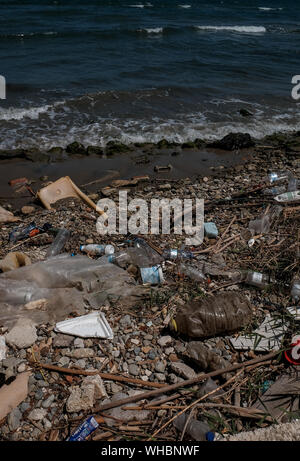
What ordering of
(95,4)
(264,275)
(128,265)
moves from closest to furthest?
(264,275) < (128,265) < (95,4)

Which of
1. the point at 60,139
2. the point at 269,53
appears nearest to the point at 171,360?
the point at 60,139

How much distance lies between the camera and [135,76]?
35.0 ft

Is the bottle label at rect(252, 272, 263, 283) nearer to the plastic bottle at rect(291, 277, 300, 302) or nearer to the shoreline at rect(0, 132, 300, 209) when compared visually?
the plastic bottle at rect(291, 277, 300, 302)

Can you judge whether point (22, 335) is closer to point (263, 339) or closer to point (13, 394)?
point (13, 394)

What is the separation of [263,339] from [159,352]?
79 cm

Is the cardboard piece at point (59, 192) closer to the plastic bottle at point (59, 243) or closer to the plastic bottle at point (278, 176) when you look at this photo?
the plastic bottle at point (59, 243)

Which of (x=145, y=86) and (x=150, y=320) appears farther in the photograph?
(x=145, y=86)

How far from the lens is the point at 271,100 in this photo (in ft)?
31.1

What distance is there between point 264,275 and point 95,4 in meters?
22.7

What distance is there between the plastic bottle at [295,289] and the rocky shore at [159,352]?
0.19 ft

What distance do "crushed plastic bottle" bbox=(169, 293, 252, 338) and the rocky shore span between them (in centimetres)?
6

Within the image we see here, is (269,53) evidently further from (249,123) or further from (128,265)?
(128,265)

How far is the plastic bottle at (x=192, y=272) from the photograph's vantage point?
338 cm

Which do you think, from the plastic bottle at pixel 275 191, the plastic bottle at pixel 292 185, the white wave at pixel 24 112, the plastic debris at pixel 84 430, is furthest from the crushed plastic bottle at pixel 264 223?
the white wave at pixel 24 112
